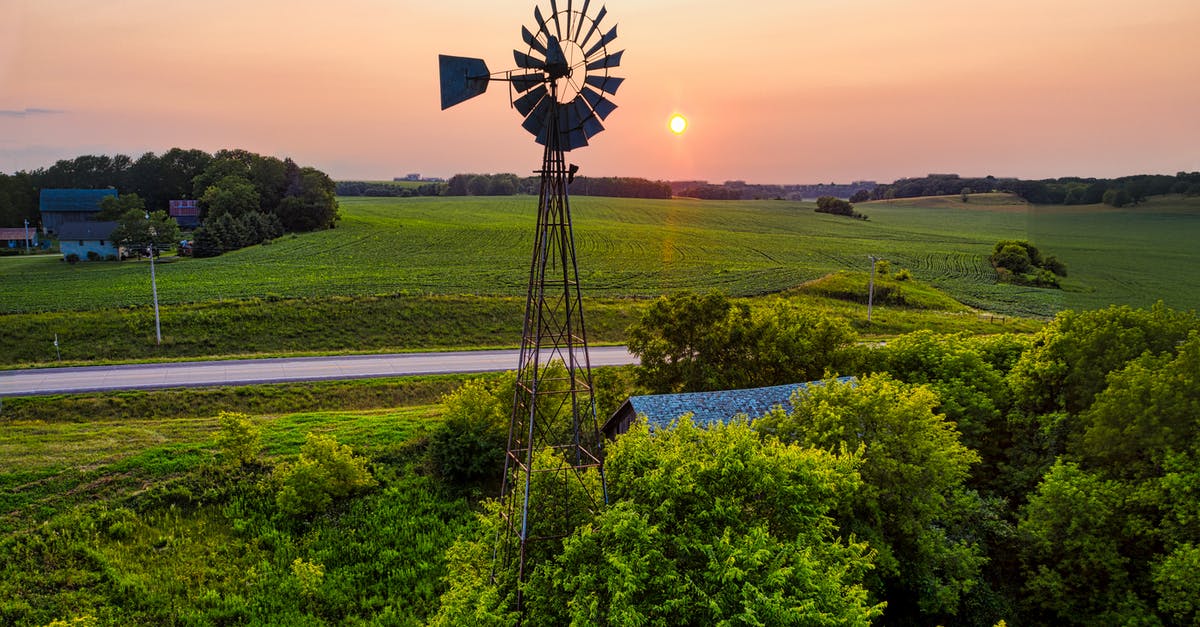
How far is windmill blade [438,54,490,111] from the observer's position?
13.9 meters

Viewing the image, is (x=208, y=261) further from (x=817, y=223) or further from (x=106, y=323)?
(x=817, y=223)

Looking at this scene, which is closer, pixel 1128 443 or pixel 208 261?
pixel 1128 443

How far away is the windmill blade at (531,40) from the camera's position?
13859 mm

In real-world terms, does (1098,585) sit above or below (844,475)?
below

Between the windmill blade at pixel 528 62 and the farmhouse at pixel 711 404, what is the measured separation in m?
13.4

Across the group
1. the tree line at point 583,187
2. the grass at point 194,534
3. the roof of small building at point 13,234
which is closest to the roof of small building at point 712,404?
the grass at point 194,534

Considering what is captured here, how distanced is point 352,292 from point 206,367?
19563 millimetres

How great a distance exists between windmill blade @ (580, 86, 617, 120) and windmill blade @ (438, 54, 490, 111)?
7.14ft

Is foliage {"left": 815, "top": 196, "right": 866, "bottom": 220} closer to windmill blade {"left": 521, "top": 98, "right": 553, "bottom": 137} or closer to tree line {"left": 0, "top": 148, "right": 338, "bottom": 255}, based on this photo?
tree line {"left": 0, "top": 148, "right": 338, "bottom": 255}

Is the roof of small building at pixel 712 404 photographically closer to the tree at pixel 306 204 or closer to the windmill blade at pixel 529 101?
the windmill blade at pixel 529 101

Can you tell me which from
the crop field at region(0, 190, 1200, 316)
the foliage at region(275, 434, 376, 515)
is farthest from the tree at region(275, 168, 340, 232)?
the foliage at region(275, 434, 376, 515)

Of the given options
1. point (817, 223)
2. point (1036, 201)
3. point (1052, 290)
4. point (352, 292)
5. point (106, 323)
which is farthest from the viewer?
point (817, 223)

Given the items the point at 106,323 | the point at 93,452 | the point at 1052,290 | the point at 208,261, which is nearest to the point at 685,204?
the point at 1052,290

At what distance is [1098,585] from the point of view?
18.9 meters
